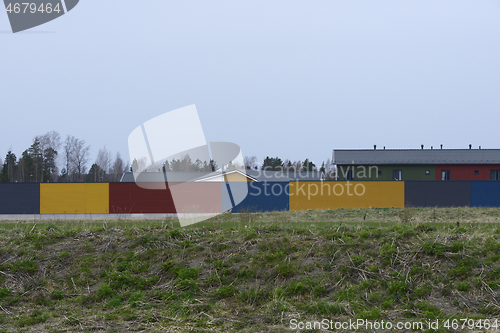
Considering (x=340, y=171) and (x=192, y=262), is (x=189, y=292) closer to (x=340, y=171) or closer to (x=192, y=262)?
(x=192, y=262)

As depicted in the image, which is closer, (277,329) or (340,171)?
(277,329)

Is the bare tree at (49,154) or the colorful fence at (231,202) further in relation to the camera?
the bare tree at (49,154)

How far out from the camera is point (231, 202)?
93.3 feet

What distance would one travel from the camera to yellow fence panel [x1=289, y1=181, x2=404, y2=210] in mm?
27984

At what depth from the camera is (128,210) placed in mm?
27922

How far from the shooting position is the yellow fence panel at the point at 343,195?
27984 mm

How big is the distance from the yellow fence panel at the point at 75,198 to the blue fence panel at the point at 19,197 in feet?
1.84

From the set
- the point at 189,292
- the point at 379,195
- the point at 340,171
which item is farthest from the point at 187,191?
the point at 189,292

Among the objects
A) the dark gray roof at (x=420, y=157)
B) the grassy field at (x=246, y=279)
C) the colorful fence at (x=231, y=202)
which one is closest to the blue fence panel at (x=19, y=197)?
the colorful fence at (x=231, y=202)

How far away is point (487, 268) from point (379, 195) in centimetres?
2203

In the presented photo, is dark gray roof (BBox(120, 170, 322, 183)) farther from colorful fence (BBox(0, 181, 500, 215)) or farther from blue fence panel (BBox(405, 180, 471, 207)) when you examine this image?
blue fence panel (BBox(405, 180, 471, 207))

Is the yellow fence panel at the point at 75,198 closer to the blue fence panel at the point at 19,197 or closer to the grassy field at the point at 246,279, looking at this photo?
the blue fence panel at the point at 19,197

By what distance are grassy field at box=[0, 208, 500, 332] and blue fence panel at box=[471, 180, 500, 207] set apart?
72.5 feet

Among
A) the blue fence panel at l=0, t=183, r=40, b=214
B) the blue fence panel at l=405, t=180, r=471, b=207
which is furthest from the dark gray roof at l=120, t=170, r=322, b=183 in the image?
the blue fence panel at l=405, t=180, r=471, b=207
